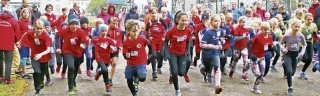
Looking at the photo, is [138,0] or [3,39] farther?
[138,0]

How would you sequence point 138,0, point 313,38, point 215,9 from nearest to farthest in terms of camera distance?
point 313,38 → point 215,9 → point 138,0

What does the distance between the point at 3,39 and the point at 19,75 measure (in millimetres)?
1348

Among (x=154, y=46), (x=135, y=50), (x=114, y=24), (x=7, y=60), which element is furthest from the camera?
(x=154, y=46)

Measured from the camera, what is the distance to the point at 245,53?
33.8ft

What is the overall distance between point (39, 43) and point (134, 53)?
6.10 feet

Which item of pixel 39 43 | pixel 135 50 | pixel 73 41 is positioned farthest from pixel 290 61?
pixel 39 43

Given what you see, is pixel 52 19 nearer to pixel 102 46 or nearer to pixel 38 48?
pixel 102 46

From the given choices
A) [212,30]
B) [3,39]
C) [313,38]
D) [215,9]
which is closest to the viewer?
[212,30]

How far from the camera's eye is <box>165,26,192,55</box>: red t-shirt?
28.3ft

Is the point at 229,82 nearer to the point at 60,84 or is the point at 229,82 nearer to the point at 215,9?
the point at 60,84

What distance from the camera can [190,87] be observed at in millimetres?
9430

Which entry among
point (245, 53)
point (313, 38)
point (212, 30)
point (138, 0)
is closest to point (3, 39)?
point (212, 30)

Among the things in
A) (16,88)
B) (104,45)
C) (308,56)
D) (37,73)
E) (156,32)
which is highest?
(156,32)

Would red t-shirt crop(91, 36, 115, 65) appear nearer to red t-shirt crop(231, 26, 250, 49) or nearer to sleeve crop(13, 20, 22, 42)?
sleeve crop(13, 20, 22, 42)
